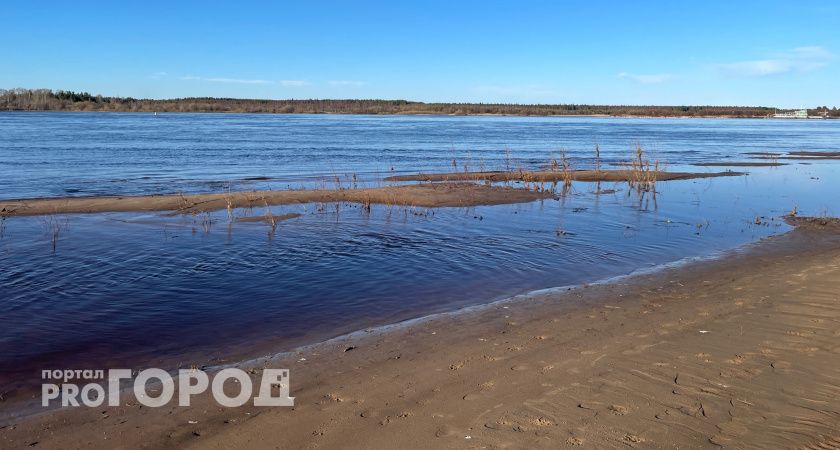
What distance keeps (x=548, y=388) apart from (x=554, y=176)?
785 inches

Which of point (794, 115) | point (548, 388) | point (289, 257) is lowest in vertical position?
point (289, 257)

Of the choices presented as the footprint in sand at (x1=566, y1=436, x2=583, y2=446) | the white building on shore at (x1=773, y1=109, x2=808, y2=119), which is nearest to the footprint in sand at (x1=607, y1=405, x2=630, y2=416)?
the footprint in sand at (x1=566, y1=436, x2=583, y2=446)

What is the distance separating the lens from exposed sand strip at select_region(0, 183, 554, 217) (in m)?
17.2

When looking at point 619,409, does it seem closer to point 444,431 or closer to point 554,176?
point 444,431

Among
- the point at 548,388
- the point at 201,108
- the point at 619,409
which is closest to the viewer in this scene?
the point at 619,409

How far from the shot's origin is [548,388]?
571 centimetres

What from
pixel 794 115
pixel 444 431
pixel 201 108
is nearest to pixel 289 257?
pixel 444 431

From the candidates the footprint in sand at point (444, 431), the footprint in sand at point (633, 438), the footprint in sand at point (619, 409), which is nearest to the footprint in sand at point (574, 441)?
the footprint in sand at point (633, 438)

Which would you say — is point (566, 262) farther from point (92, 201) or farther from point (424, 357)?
point (92, 201)

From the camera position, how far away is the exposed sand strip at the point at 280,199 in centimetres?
1717

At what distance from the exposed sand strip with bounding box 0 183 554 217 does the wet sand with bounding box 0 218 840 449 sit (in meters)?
10.8

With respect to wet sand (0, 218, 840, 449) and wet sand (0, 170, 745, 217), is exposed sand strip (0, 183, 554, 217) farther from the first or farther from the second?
wet sand (0, 218, 840, 449)

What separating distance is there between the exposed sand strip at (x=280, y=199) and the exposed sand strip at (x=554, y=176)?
112 inches

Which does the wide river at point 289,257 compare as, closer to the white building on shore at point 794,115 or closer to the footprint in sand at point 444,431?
the footprint in sand at point 444,431
